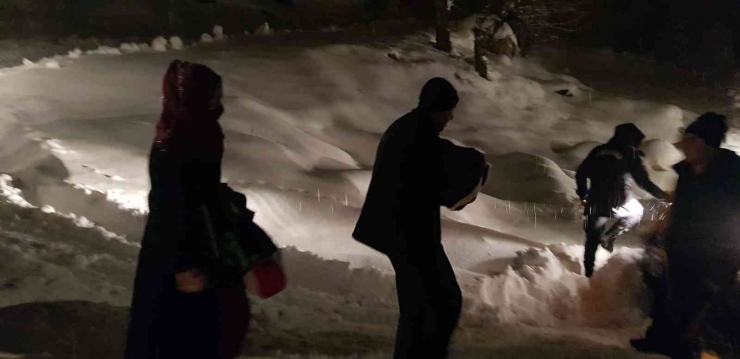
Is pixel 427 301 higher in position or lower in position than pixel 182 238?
lower

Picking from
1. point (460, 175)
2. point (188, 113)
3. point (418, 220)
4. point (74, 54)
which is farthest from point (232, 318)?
point (74, 54)

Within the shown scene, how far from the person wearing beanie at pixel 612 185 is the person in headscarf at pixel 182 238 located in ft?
11.7

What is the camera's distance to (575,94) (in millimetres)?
17891

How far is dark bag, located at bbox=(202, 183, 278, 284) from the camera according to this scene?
86.2 inches

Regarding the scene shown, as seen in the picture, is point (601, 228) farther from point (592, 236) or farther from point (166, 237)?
point (166, 237)

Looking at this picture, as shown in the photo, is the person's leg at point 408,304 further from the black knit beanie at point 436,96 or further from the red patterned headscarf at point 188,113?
the red patterned headscarf at point 188,113

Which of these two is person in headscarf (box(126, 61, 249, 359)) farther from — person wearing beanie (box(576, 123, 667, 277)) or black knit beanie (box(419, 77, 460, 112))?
person wearing beanie (box(576, 123, 667, 277))

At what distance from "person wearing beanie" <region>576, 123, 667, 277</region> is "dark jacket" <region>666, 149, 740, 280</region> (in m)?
1.24

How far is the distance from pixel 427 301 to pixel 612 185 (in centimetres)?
280

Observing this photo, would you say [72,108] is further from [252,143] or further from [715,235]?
[715,235]

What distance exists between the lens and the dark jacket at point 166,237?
214cm

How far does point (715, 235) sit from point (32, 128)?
7.07m

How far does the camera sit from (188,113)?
219 centimetres

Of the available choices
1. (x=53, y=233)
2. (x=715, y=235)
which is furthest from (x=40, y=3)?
(x=715, y=235)
